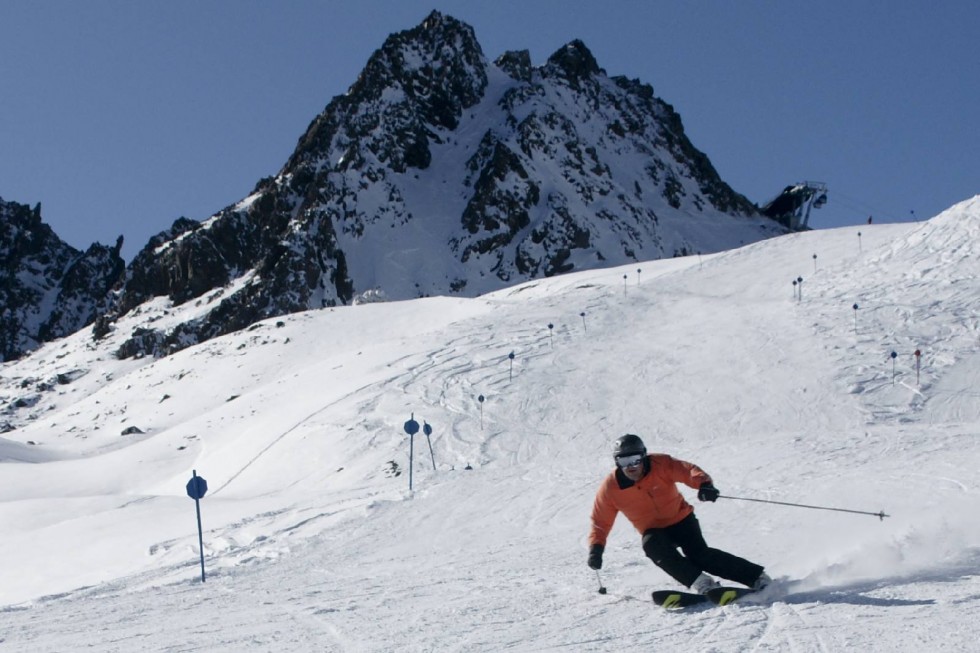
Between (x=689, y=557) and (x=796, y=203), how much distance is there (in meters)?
129

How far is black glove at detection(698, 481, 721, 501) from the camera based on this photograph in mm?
6383

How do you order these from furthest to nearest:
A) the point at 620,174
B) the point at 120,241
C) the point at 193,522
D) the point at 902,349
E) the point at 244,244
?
the point at 120,241 → the point at 620,174 → the point at 244,244 → the point at 902,349 → the point at 193,522

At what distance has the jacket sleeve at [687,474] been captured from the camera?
6613 millimetres

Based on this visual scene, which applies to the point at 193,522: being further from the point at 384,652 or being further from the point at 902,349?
the point at 902,349

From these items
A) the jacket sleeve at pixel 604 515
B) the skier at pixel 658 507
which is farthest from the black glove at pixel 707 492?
the jacket sleeve at pixel 604 515

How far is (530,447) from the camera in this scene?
2056cm

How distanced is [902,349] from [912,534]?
18018 mm

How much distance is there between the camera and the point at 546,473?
15383 mm

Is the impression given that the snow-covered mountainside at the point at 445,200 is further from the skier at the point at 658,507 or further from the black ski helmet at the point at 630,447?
the black ski helmet at the point at 630,447

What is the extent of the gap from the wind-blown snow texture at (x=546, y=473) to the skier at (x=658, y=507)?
39cm

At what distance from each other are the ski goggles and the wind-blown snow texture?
38.4 inches

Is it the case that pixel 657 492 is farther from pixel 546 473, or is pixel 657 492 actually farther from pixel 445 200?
pixel 445 200

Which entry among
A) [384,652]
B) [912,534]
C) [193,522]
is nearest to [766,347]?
[193,522]

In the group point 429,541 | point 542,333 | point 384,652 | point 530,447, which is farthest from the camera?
point 542,333
